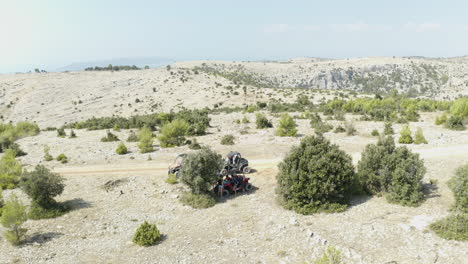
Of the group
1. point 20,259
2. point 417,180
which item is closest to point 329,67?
point 417,180

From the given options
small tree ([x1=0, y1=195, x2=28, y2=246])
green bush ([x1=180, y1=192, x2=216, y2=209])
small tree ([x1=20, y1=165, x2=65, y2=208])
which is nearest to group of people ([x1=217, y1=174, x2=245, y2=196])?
green bush ([x1=180, y1=192, x2=216, y2=209])

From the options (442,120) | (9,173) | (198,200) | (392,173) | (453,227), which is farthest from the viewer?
(442,120)

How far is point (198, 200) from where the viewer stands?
58.0 feet

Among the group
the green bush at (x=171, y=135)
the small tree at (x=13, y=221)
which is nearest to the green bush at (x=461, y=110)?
the green bush at (x=171, y=135)

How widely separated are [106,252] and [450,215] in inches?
656

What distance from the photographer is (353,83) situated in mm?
148250

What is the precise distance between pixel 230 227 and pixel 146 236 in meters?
4.31

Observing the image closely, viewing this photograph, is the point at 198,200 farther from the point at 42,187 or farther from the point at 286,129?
the point at 286,129

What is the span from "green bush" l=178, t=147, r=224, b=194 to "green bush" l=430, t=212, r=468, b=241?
1219cm

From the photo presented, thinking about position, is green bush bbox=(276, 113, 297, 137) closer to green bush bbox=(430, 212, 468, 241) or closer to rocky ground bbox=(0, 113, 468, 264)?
rocky ground bbox=(0, 113, 468, 264)

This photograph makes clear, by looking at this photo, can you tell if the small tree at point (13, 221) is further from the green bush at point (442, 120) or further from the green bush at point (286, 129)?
the green bush at point (442, 120)

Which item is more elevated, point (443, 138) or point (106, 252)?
point (443, 138)

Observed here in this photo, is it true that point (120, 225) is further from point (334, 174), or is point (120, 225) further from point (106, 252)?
point (334, 174)

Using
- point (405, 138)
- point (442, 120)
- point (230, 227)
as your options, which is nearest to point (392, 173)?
point (230, 227)
